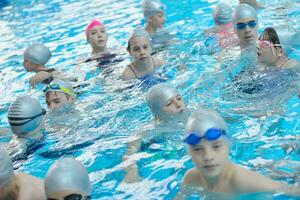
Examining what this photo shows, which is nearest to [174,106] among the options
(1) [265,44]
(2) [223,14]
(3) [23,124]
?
(1) [265,44]

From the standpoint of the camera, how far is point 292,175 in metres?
4.26

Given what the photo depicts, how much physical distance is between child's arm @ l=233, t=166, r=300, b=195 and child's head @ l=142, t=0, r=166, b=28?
21.8 feet

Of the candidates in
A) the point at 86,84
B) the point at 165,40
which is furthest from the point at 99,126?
the point at 165,40

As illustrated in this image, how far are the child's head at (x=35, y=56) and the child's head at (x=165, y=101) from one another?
4.00 meters

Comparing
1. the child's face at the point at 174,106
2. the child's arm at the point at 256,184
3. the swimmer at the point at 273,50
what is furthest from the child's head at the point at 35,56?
the child's arm at the point at 256,184

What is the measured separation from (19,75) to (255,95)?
209 inches

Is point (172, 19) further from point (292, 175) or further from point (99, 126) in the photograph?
point (292, 175)

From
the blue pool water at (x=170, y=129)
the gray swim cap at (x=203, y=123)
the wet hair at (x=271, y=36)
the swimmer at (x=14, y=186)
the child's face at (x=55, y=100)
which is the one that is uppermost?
the gray swim cap at (x=203, y=123)

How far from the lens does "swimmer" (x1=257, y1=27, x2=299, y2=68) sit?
6.32 metres

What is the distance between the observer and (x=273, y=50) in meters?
6.38

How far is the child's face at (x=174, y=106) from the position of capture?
557cm

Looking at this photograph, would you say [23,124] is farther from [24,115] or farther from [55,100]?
[55,100]

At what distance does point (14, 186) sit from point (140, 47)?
380 centimetres

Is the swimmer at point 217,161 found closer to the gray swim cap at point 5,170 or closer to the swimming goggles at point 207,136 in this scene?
the swimming goggles at point 207,136
